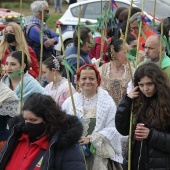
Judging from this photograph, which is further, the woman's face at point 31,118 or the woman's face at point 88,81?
the woman's face at point 88,81

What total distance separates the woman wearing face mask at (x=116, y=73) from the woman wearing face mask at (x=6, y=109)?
1.44 metres

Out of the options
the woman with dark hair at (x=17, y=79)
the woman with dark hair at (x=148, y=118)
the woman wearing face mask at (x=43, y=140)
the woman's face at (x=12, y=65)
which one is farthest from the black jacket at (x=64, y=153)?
the woman's face at (x=12, y=65)

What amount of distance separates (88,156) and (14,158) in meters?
1.47

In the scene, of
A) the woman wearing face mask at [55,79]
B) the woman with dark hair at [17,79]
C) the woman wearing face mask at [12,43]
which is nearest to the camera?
the woman with dark hair at [17,79]

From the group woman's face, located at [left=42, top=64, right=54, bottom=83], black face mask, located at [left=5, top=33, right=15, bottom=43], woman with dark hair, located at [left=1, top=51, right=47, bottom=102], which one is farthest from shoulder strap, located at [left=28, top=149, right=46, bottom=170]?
black face mask, located at [left=5, top=33, right=15, bottom=43]

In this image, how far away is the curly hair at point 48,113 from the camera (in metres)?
4.15

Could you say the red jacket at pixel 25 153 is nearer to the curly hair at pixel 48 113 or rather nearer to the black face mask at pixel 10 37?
the curly hair at pixel 48 113

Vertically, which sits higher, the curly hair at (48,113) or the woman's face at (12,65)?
the curly hair at (48,113)

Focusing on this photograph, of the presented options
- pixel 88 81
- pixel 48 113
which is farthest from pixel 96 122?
pixel 48 113

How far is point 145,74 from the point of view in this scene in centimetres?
485

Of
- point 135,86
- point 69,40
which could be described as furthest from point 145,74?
point 69,40

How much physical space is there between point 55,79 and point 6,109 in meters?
1.53

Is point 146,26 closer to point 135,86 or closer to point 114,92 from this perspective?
point 114,92

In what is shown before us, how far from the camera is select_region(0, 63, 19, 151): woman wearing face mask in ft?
17.3
